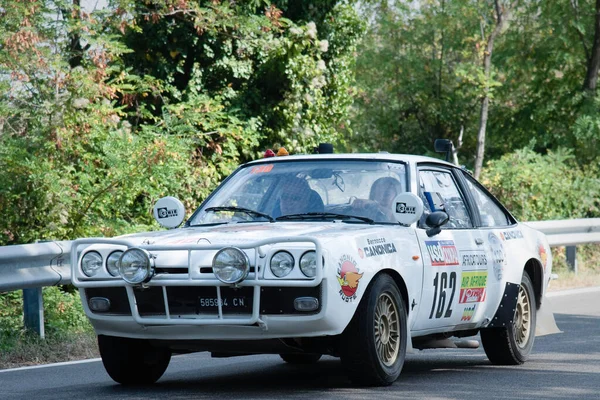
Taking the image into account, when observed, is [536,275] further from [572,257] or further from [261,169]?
[572,257]

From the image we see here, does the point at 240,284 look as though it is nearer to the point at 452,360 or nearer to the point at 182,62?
the point at 452,360

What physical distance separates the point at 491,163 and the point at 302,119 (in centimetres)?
423

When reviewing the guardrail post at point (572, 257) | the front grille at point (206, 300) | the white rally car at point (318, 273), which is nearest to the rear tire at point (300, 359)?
the white rally car at point (318, 273)

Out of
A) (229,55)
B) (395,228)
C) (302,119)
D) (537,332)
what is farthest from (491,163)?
(395,228)

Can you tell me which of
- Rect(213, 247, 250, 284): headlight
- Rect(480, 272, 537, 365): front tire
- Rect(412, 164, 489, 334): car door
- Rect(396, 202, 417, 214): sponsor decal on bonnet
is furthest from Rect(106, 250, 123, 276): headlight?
Rect(480, 272, 537, 365): front tire

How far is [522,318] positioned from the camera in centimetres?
940

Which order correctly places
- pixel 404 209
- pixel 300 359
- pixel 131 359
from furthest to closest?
1. pixel 300 359
2. pixel 404 209
3. pixel 131 359

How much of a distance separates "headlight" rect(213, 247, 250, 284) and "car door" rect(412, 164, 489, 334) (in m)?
1.55

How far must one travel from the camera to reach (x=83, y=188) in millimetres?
Result: 15172

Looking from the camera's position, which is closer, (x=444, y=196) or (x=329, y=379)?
(x=329, y=379)

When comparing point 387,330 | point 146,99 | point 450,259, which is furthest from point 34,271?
point 146,99

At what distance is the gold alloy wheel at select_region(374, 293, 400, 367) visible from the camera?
7.32 meters

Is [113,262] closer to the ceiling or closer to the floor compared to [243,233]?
closer to the floor

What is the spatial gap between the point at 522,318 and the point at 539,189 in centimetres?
1221
